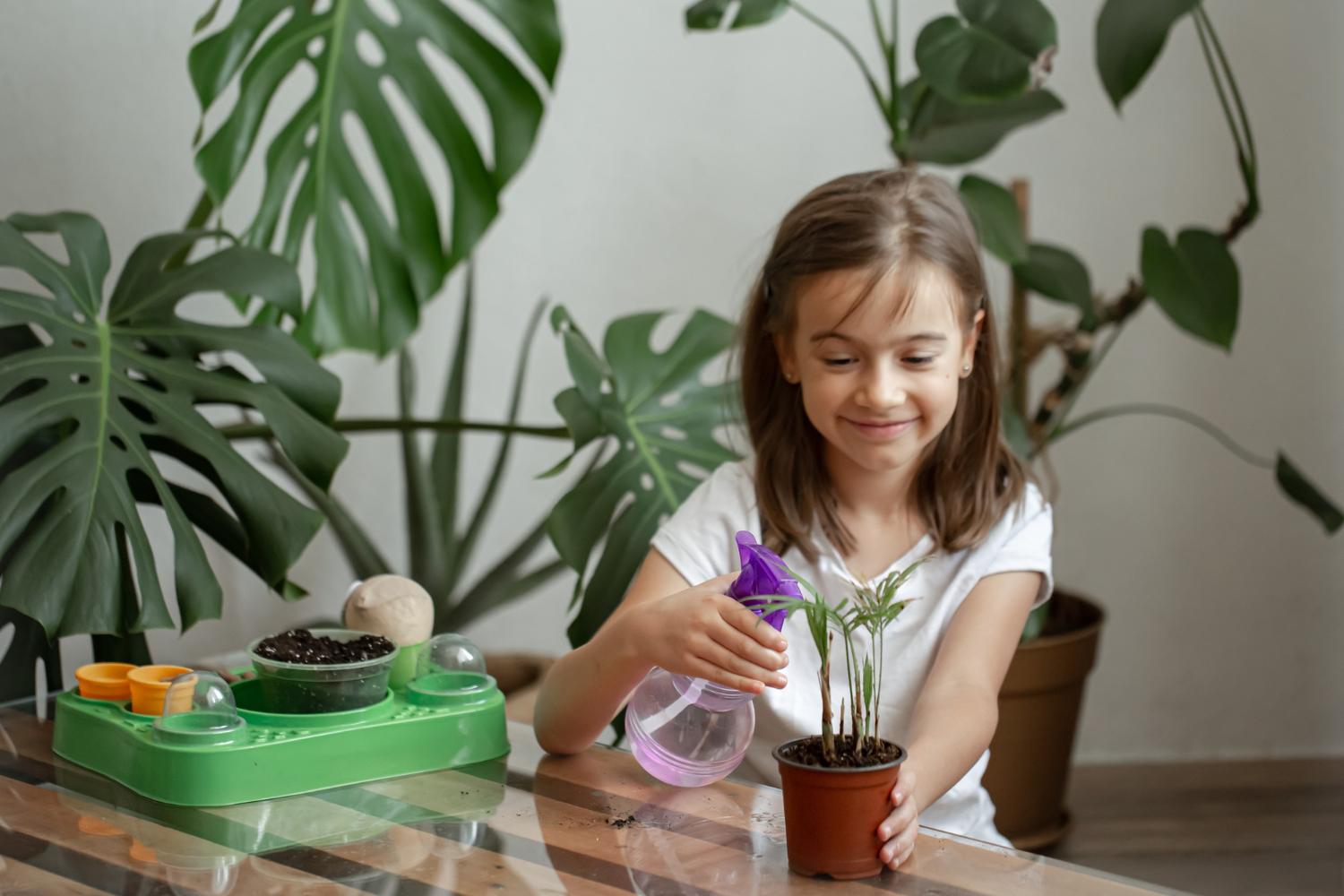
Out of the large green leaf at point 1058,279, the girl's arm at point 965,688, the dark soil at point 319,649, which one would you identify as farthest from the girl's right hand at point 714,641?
the large green leaf at point 1058,279

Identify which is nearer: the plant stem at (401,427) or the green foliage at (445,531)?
the plant stem at (401,427)

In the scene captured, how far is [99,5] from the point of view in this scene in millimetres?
1952

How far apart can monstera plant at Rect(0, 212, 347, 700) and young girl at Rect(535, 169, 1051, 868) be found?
33cm

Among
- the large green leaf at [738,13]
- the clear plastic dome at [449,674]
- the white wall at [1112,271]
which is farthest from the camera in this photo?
the white wall at [1112,271]

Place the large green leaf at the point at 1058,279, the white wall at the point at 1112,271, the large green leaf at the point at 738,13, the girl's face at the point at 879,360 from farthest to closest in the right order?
the white wall at the point at 1112,271 → the large green leaf at the point at 1058,279 → the large green leaf at the point at 738,13 → the girl's face at the point at 879,360

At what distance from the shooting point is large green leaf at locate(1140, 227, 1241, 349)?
1.72 metres

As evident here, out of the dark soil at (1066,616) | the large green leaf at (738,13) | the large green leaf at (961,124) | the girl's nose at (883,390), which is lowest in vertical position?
the dark soil at (1066,616)

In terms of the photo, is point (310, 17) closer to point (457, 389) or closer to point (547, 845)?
point (457, 389)

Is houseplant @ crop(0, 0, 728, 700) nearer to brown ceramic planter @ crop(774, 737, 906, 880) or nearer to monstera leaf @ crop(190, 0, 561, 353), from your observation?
monstera leaf @ crop(190, 0, 561, 353)

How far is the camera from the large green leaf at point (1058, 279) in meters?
1.85

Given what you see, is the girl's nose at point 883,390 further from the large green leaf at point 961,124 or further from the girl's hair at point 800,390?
the large green leaf at point 961,124

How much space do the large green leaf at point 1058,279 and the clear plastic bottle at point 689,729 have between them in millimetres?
1146

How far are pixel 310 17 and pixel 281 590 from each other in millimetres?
772

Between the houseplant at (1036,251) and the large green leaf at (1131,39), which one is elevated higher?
the large green leaf at (1131,39)
